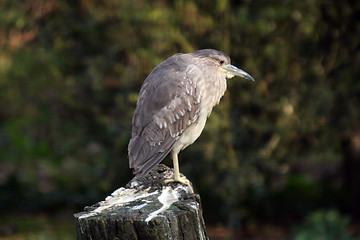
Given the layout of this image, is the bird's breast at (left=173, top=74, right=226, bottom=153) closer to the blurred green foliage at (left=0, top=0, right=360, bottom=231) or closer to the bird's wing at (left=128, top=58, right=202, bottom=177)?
the bird's wing at (left=128, top=58, right=202, bottom=177)

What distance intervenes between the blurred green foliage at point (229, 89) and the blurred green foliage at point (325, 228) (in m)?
0.87

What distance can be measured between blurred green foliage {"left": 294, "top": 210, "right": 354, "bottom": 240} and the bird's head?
3.39 meters

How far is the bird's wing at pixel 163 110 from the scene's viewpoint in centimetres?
373

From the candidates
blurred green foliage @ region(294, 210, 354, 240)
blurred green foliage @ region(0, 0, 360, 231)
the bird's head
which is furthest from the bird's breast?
blurred green foliage @ region(294, 210, 354, 240)

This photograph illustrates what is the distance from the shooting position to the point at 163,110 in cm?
386

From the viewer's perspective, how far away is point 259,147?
7398mm

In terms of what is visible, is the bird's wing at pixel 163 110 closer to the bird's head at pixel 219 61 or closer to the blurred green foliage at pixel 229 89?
the bird's head at pixel 219 61

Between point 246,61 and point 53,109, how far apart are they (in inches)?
126

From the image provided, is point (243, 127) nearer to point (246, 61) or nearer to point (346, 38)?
point (246, 61)

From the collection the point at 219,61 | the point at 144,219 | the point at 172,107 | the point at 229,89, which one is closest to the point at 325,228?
the point at 229,89

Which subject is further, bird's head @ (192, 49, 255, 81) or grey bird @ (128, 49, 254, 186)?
bird's head @ (192, 49, 255, 81)

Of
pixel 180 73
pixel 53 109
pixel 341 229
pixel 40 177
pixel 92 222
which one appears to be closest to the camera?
pixel 92 222

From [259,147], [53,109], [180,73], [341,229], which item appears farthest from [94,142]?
[180,73]

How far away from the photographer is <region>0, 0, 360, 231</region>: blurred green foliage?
7.08m
